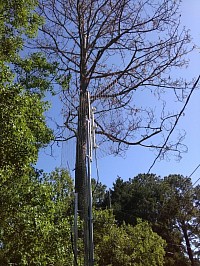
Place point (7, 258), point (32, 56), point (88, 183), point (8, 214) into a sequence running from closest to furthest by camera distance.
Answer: point (88, 183), point (8, 214), point (7, 258), point (32, 56)

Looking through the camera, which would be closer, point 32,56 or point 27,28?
point 27,28

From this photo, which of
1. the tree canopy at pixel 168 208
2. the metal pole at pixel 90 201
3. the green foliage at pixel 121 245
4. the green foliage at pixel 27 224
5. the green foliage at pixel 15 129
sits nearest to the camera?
the metal pole at pixel 90 201

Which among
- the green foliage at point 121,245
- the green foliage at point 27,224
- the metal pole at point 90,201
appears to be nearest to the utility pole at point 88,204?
the metal pole at point 90,201

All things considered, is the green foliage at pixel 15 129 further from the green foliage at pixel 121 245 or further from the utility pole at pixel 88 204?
the green foliage at pixel 121 245

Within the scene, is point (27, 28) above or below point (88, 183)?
above

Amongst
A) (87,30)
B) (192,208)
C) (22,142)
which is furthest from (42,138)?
(192,208)

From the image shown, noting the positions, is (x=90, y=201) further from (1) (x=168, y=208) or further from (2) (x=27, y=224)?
(1) (x=168, y=208)

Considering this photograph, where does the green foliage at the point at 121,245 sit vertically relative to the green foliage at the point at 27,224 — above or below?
above

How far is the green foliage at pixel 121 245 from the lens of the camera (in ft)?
26.9

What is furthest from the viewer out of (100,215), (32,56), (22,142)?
(100,215)

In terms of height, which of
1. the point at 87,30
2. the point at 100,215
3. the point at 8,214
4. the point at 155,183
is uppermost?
the point at 155,183

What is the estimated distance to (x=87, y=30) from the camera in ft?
20.9

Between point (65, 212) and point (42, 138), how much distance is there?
1.75 meters

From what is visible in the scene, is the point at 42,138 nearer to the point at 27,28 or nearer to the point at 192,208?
the point at 27,28
